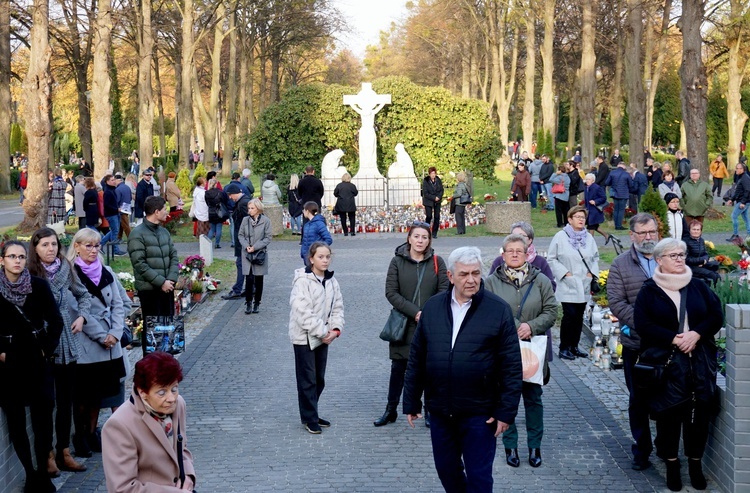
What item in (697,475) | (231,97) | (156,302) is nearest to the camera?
(697,475)

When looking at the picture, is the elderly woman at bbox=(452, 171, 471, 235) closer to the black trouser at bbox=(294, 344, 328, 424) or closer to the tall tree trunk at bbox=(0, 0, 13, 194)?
the black trouser at bbox=(294, 344, 328, 424)

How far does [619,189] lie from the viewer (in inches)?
971

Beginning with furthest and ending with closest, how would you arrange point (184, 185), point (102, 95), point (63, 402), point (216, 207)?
point (184, 185) < point (102, 95) < point (216, 207) < point (63, 402)

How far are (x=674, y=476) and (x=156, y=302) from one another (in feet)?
19.9

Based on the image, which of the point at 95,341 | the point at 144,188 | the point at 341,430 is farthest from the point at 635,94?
the point at 95,341

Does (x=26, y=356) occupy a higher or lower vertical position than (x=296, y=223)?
higher

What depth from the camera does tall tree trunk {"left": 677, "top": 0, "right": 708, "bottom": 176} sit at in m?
26.6

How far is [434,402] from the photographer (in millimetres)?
6000

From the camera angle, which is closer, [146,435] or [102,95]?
[146,435]

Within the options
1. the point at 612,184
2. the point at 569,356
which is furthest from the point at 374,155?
the point at 569,356

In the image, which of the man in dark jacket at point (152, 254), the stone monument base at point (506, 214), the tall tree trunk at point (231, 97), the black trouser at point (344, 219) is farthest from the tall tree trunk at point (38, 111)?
the tall tree trunk at point (231, 97)

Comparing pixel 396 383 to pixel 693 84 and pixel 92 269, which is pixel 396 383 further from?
pixel 693 84

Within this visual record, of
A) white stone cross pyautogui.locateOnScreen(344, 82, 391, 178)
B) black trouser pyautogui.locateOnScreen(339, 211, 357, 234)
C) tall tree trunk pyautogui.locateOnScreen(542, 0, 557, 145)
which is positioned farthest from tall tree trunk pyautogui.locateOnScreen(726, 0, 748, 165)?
black trouser pyautogui.locateOnScreen(339, 211, 357, 234)

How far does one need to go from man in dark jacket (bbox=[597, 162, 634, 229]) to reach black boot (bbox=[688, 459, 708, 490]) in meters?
18.1
